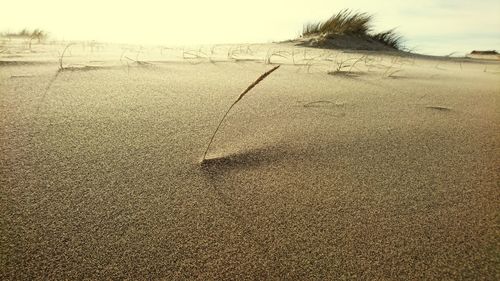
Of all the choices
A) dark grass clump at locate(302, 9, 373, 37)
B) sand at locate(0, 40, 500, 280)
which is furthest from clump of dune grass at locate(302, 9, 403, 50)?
sand at locate(0, 40, 500, 280)

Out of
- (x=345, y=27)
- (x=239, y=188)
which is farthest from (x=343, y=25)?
(x=239, y=188)

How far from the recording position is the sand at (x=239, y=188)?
57 centimetres

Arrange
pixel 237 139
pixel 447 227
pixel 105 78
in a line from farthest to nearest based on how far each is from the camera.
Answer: pixel 105 78 → pixel 237 139 → pixel 447 227

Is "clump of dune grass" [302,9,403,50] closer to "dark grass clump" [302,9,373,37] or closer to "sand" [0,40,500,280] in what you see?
"dark grass clump" [302,9,373,37]

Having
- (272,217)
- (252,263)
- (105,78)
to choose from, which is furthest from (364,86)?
(252,263)

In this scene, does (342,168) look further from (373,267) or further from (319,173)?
(373,267)

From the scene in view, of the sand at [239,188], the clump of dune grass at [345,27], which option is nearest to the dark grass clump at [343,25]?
the clump of dune grass at [345,27]

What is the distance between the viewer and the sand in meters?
0.57

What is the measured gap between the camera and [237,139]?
100 centimetres

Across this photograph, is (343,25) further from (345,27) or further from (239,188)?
(239,188)

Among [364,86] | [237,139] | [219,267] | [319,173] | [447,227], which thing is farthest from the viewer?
[364,86]

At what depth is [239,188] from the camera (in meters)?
0.76

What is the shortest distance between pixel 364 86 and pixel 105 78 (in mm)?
1129

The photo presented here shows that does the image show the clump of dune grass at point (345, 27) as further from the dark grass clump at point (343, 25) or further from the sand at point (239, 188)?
the sand at point (239, 188)
